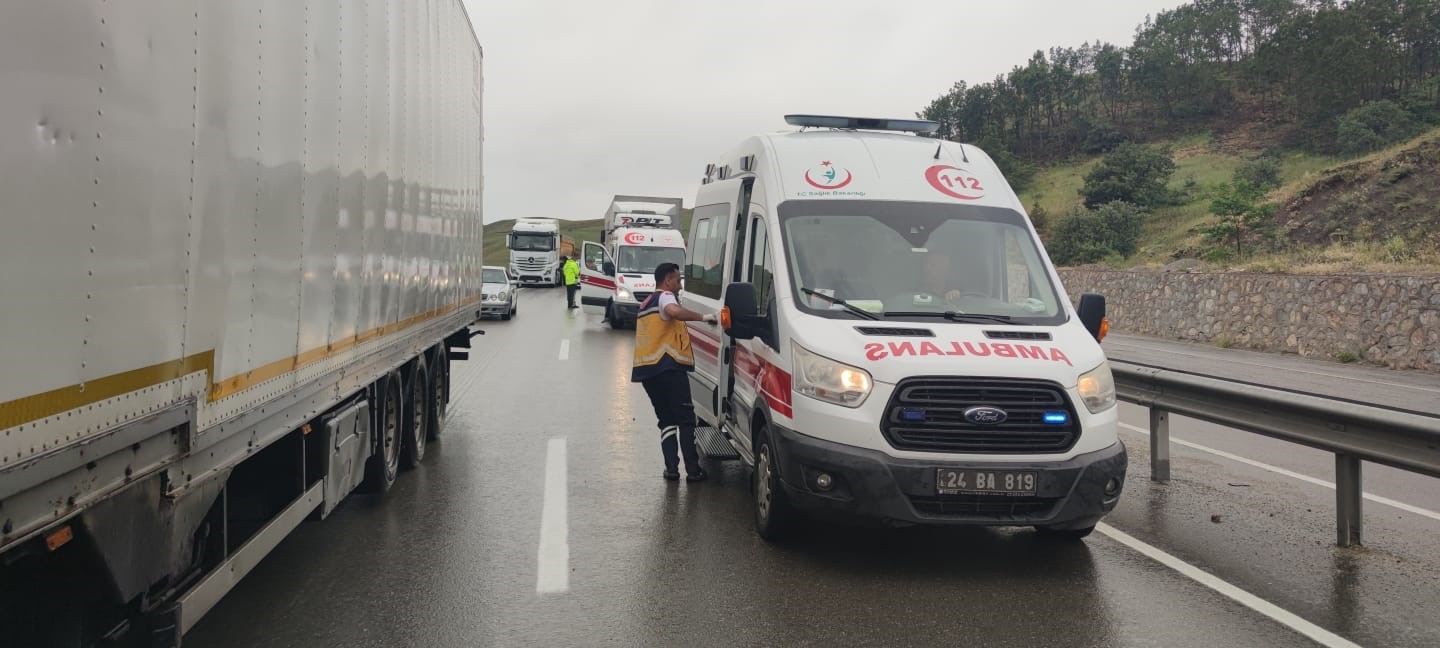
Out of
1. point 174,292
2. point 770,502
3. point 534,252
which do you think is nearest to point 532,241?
point 534,252

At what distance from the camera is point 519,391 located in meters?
14.4

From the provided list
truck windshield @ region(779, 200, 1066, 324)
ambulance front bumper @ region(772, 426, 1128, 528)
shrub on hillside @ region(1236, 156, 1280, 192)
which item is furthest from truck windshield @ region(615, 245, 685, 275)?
shrub on hillside @ region(1236, 156, 1280, 192)

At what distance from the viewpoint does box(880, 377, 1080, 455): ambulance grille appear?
6.00 meters

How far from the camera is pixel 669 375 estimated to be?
8734 millimetres

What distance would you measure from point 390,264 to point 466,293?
15.8ft

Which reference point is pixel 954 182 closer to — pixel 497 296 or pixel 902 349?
pixel 902 349

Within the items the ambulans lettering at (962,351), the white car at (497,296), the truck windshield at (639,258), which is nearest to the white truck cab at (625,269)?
the truck windshield at (639,258)

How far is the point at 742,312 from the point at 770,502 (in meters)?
1.17

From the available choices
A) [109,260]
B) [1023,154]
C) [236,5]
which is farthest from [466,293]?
[1023,154]

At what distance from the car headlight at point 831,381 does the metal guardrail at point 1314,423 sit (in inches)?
A: 117

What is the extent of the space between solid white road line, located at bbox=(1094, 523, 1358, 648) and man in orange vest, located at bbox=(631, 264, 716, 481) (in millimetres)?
3111

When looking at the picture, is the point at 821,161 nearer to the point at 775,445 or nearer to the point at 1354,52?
the point at 775,445

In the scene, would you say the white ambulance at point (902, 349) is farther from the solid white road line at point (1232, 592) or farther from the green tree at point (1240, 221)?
the green tree at point (1240, 221)

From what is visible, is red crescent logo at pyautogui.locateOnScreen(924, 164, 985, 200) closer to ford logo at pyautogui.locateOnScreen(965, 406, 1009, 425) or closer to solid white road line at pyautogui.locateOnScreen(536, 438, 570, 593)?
→ ford logo at pyautogui.locateOnScreen(965, 406, 1009, 425)
